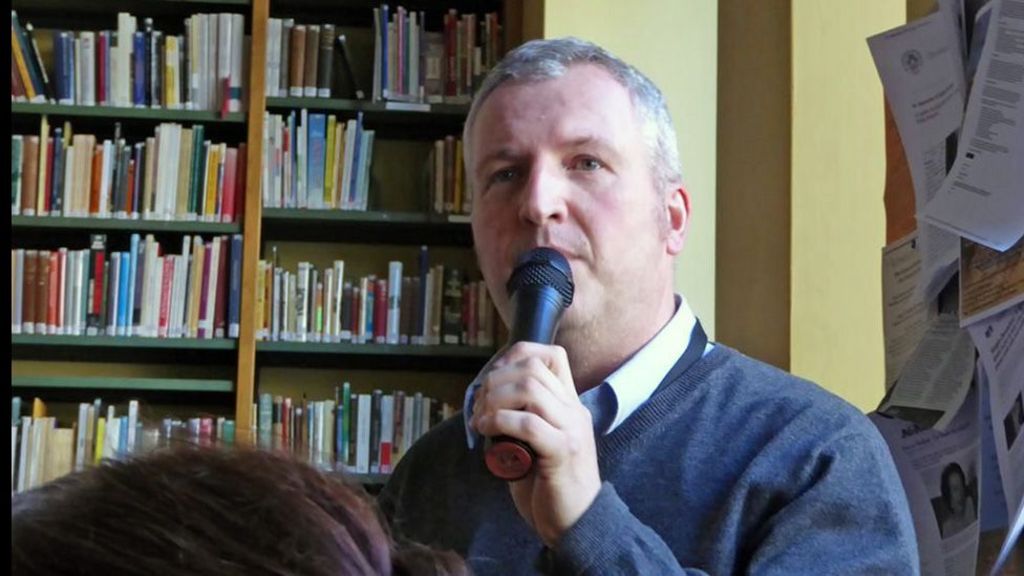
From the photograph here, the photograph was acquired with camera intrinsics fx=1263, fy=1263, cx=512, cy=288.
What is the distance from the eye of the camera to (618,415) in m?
1.21

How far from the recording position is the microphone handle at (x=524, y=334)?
852mm

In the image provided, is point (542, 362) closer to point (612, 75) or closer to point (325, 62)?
point (612, 75)

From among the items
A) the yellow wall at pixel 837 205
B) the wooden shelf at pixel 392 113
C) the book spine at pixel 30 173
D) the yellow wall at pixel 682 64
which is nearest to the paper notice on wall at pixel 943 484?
the yellow wall at pixel 837 205

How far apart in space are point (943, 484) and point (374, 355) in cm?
252

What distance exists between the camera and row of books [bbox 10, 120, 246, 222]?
11.5ft

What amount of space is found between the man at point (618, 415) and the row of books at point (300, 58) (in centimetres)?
227

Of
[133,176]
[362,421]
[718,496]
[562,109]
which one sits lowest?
[362,421]

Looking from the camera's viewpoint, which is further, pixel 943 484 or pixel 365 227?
pixel 365 227

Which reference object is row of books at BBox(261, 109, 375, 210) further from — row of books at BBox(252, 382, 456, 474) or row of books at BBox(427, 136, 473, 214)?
row of books at BBox(252, 382, 456, 474)

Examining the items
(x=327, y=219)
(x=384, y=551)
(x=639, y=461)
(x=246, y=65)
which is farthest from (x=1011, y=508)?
(x=246, y=65)

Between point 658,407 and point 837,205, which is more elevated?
point 837,205

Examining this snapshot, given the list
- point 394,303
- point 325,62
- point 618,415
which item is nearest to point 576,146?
point 618,415

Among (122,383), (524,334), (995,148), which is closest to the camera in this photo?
(524,334)

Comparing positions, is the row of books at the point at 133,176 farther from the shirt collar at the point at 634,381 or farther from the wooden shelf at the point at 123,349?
the shirt collar at the point at 634,381
